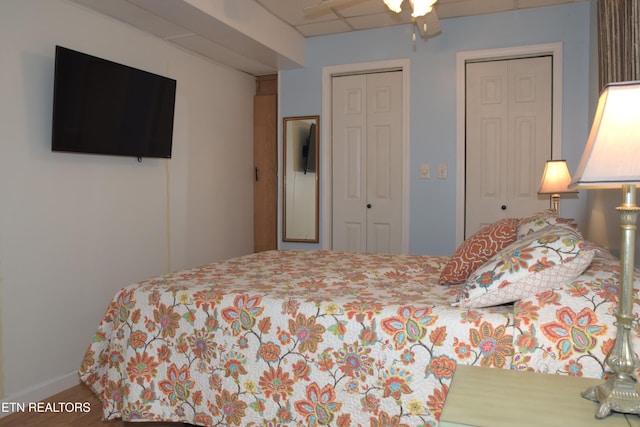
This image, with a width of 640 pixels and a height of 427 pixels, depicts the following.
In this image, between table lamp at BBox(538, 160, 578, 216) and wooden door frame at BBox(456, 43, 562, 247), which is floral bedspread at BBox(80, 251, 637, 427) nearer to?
table lamp at BBox(538, 160, 578, 216)

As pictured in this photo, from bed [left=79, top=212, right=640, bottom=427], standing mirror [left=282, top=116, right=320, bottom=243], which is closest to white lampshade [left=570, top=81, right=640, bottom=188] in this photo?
bed [left=79, top=212, right=640, bottom=427]

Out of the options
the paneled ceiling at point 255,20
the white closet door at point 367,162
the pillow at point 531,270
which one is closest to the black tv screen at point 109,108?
the paneled ceiling at point 255,20

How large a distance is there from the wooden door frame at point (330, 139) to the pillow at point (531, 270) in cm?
245

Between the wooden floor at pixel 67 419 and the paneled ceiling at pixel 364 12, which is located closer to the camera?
the wooden floor at pixel 67 419

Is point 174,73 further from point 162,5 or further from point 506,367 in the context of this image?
point 506,367

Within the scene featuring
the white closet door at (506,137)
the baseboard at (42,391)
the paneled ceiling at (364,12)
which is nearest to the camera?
the baseboard at (42,391)

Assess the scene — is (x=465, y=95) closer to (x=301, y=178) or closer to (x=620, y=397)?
(x=301, y=178)

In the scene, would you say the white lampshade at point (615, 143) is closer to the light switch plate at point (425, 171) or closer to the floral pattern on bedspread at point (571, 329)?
the floral pattern on bedspread at point (571, 329)

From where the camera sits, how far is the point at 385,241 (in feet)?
14.1

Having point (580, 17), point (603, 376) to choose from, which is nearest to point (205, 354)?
point (603, 376)

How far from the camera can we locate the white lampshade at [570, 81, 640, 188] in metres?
1.02

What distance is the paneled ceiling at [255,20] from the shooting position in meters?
3.13

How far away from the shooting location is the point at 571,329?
152 cm

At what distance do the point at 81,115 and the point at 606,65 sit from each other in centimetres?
312
